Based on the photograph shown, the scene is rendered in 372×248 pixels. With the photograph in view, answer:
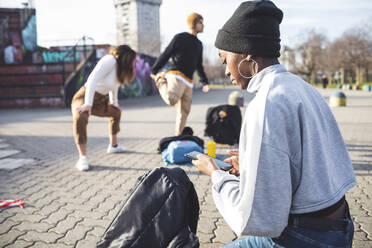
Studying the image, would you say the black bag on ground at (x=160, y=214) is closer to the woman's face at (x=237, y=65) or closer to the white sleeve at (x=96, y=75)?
the woman's face at (x=237, y=65)

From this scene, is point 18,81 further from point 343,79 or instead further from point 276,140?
point 343,79

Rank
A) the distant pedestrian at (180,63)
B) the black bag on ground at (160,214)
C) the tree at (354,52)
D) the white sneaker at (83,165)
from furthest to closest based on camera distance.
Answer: the tree at (354,52)
the distant pedestrian at (180,63)
the white sneaker at (83,165)
the black bag on ground at (160,214)

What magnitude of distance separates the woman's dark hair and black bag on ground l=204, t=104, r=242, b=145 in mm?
2097

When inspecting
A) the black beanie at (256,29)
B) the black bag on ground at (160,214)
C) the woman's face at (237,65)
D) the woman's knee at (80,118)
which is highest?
the black beanie at (256,29)

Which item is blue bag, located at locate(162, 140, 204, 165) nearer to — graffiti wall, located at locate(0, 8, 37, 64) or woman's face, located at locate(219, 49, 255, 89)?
woman's face, located at locate(219, 49, 255, 89)

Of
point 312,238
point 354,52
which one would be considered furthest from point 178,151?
point 354,52

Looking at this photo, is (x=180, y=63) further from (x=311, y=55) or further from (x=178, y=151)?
(x=311, y=55)

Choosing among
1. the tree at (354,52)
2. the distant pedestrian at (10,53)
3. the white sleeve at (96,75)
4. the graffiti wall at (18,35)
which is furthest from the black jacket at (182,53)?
the tree at (354,52)

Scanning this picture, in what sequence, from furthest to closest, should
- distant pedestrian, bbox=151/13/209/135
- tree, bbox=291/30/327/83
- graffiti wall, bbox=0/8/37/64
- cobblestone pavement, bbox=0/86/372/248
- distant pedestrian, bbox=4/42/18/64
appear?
tree, bbox=291/30/327/83 → graffiti wall, bbox=0/8/37/64 → distant pedestrian, bbox=4/42/18/64 → distant pedestrian, bbox=151/13/209/135 → cobblestone pavement, bbox=0/86/372/248

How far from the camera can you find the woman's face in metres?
1.44

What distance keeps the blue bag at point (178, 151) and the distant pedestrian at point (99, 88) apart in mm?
1292

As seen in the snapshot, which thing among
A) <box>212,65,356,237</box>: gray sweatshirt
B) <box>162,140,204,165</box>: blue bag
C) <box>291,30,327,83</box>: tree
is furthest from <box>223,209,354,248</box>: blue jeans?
<box>291,30,327,83</box>: tree

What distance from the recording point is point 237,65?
146 centimetres

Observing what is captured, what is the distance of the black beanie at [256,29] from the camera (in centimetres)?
134
